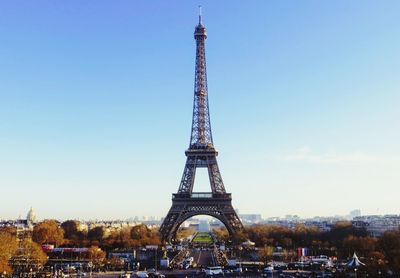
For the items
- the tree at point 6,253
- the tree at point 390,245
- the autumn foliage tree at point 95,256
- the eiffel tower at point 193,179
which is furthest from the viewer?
the eiffel tower at point 193,179

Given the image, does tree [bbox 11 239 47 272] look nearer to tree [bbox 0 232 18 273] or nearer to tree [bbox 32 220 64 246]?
tree [bbox 0 232 18 273]

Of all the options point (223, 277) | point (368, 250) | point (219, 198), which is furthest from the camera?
point (219, 198)

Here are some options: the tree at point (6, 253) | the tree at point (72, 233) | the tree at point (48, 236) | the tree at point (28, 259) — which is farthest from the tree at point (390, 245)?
the tree at point (48, 236)

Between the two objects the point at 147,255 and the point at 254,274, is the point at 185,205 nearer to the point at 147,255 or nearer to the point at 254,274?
A: the point at 147,255

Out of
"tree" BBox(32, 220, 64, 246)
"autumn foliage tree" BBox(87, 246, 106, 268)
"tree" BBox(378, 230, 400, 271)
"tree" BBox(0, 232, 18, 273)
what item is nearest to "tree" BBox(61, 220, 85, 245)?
"tree" BBox(32, 220, 64, 246)

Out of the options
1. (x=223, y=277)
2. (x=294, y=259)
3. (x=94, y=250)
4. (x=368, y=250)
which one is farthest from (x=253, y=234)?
(x=223, y=277)

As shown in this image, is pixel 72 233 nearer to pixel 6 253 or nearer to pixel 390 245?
pixel 6 253

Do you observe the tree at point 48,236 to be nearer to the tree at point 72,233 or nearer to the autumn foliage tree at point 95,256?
the tree at point 72,233

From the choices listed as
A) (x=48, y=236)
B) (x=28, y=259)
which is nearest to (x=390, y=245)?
(x=28, y=259)
